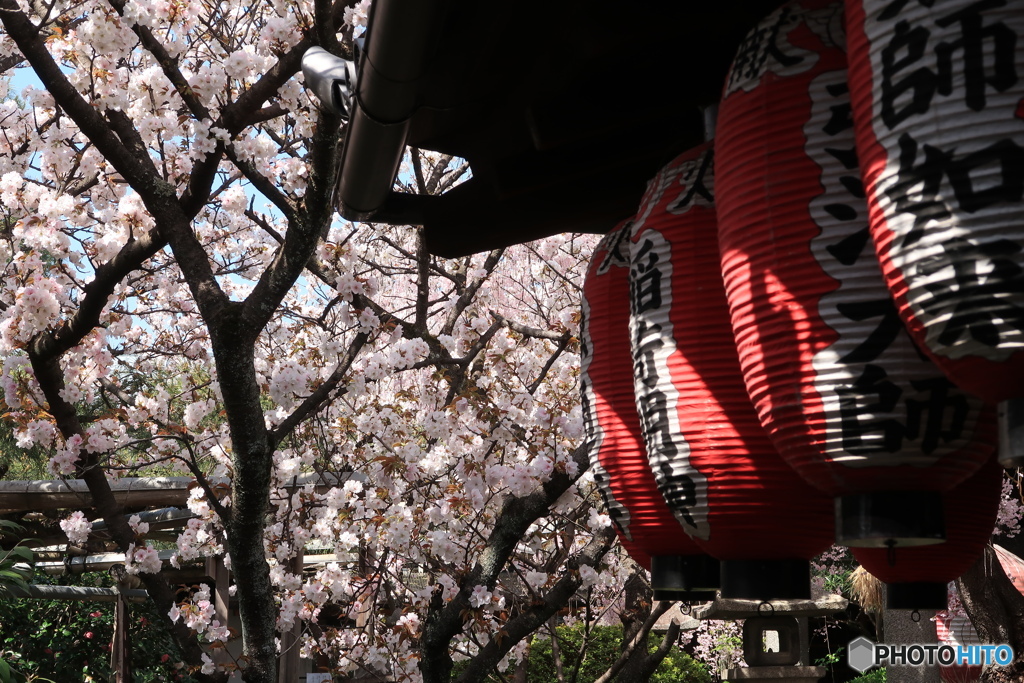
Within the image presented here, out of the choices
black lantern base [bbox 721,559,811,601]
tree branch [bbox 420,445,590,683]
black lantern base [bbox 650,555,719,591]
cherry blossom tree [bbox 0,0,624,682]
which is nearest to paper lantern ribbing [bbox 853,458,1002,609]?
black lantern base [bbox 721,559,811,601]

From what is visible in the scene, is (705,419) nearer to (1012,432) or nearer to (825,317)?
(825,317)

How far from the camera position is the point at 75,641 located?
9.98 metres

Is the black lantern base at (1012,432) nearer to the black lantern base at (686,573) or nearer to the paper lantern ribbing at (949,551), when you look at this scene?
the paper lantern ribbing at (949,551)

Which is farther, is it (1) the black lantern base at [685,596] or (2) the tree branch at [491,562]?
(2) the tree branch at [491,562]

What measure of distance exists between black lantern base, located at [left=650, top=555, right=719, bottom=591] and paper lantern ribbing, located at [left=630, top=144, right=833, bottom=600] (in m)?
0.25

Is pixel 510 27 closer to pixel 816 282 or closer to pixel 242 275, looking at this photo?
pixel 816 282

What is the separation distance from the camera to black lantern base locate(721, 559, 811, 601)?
5.30 feet

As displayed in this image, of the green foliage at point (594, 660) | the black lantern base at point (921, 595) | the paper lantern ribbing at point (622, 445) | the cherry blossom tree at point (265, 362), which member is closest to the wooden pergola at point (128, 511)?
the cherry blossom tree at point (265, 362)

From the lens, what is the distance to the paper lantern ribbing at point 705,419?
61.1 inches

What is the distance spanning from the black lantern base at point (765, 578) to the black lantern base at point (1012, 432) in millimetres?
620

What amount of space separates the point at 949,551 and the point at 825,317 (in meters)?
0.60

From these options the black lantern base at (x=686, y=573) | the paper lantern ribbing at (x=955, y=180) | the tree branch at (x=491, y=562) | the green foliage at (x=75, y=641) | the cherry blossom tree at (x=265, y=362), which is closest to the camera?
the paper lantern ribbing at (x=955, y=180)

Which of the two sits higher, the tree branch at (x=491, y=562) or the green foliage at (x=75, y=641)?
the tree branch at (x=491, y=562)

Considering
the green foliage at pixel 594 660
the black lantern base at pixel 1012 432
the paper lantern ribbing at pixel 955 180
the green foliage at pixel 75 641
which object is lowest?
the green foliage at pixel 594 660
